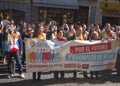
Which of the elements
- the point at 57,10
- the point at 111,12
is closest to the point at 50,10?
the point at 57,10

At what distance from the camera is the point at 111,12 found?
1252 inches

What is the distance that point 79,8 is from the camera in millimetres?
30188

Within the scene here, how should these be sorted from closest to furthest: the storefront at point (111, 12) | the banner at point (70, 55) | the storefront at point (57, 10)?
1. the banner at point (70, 55)
2. the storefront at point (57, 10)
3. the storefront at point (111, 12)

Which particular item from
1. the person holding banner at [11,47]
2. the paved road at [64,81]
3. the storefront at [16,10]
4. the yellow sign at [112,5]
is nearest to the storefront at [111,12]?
the yellow sign at [112,5]

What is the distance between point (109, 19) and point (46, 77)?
1994 centimetres

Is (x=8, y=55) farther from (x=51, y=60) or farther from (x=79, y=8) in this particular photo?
(x=79, y=8)

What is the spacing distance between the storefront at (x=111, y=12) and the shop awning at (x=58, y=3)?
3.20 meters

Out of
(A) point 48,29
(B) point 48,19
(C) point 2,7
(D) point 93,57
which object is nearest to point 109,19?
(B) point 48,19

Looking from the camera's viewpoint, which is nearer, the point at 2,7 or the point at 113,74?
the point at 113,74

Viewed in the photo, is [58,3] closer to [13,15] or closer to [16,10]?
[16,10]

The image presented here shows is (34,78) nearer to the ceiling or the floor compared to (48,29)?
nearer to the floor

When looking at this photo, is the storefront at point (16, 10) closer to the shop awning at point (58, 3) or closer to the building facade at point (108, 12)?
the shop awning at point (58, 3)

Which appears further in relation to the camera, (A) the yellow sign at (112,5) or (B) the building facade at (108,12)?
(A) the yellow sign at (112,5)

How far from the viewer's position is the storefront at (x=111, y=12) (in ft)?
103
